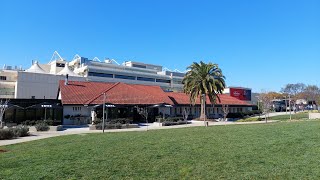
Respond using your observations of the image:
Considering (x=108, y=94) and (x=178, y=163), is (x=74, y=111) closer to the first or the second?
(x=108, y=94)

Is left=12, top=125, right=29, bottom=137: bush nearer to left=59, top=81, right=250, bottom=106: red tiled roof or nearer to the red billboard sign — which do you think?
left=59, top=81, right=250, bottom=106: red tiled roof

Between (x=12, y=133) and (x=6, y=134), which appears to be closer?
(x=6, y=134)

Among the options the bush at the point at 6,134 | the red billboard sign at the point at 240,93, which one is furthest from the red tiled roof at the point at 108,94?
the red billboard sign at the point at 240,93

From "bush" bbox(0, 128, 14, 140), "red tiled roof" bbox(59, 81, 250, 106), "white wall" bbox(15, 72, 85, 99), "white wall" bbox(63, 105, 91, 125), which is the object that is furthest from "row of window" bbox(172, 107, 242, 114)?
"white wall" bbox(15, 72, 85, 99)

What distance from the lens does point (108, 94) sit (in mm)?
42875

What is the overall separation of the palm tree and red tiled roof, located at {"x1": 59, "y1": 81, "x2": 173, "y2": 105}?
4.56 metres

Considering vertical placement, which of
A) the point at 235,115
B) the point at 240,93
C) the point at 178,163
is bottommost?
the point at 178,163

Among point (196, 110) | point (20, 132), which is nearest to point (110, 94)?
point (196, 110)

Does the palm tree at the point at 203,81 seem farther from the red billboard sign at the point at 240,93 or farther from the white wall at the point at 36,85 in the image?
the white wall at the point at 36,85

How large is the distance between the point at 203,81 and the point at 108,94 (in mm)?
14696

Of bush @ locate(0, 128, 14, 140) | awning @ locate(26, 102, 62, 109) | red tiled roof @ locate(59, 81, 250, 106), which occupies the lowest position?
bush @ locate(0, 128, 14, 140)

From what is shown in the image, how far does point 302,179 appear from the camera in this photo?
7.71 m

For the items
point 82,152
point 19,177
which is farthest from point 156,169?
point 82,152

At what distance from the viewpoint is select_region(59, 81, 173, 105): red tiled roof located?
39.5 meters
